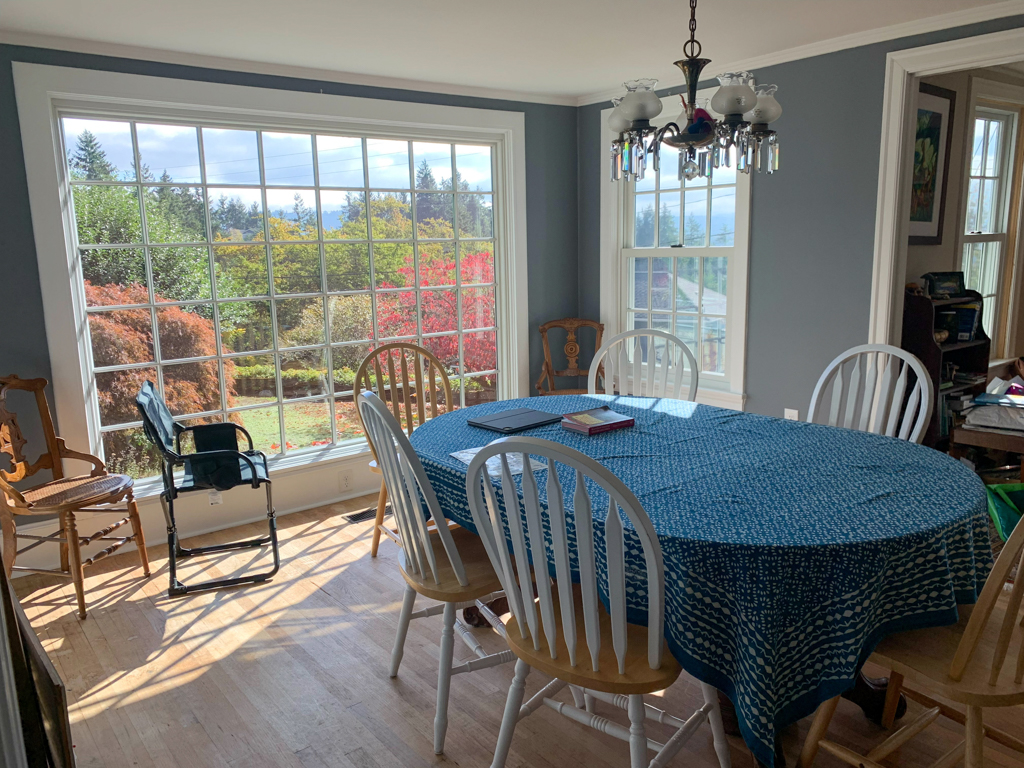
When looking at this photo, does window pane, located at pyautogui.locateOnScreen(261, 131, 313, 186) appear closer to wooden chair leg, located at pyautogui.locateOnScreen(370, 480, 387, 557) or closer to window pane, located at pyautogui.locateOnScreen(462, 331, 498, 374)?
window pane, located at pyautogui.locateOnScreen(462, 331, 498, 374)

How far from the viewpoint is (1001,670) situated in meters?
1.65

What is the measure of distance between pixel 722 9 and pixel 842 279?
4.75ft

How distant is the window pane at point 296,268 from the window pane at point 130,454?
3.34 ft

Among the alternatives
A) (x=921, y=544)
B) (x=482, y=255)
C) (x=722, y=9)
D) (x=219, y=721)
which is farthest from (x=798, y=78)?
(x=219, y=721)

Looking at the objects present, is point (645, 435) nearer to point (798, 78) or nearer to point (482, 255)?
point (798, 78)

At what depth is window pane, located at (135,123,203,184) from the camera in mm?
3559

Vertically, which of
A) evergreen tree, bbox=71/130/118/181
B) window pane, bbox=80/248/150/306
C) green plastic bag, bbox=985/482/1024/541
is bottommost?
green plastic bag, bbox=985/482/1024/541

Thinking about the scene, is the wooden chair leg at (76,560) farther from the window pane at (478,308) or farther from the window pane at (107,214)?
the window pane at (478,308)

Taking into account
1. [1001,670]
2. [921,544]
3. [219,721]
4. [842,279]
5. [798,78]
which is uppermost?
[798,78]

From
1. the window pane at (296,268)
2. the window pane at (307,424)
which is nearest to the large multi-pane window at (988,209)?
the window pane at (296,268)

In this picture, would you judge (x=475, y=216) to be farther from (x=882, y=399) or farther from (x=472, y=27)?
(x=882, y=399)

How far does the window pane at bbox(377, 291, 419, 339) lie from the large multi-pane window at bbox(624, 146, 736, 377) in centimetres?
142

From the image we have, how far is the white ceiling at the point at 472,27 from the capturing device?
2.80 m

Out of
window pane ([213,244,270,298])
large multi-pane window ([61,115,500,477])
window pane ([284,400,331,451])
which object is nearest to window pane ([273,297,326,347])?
large multi-pane window ([61,115,500,477])
